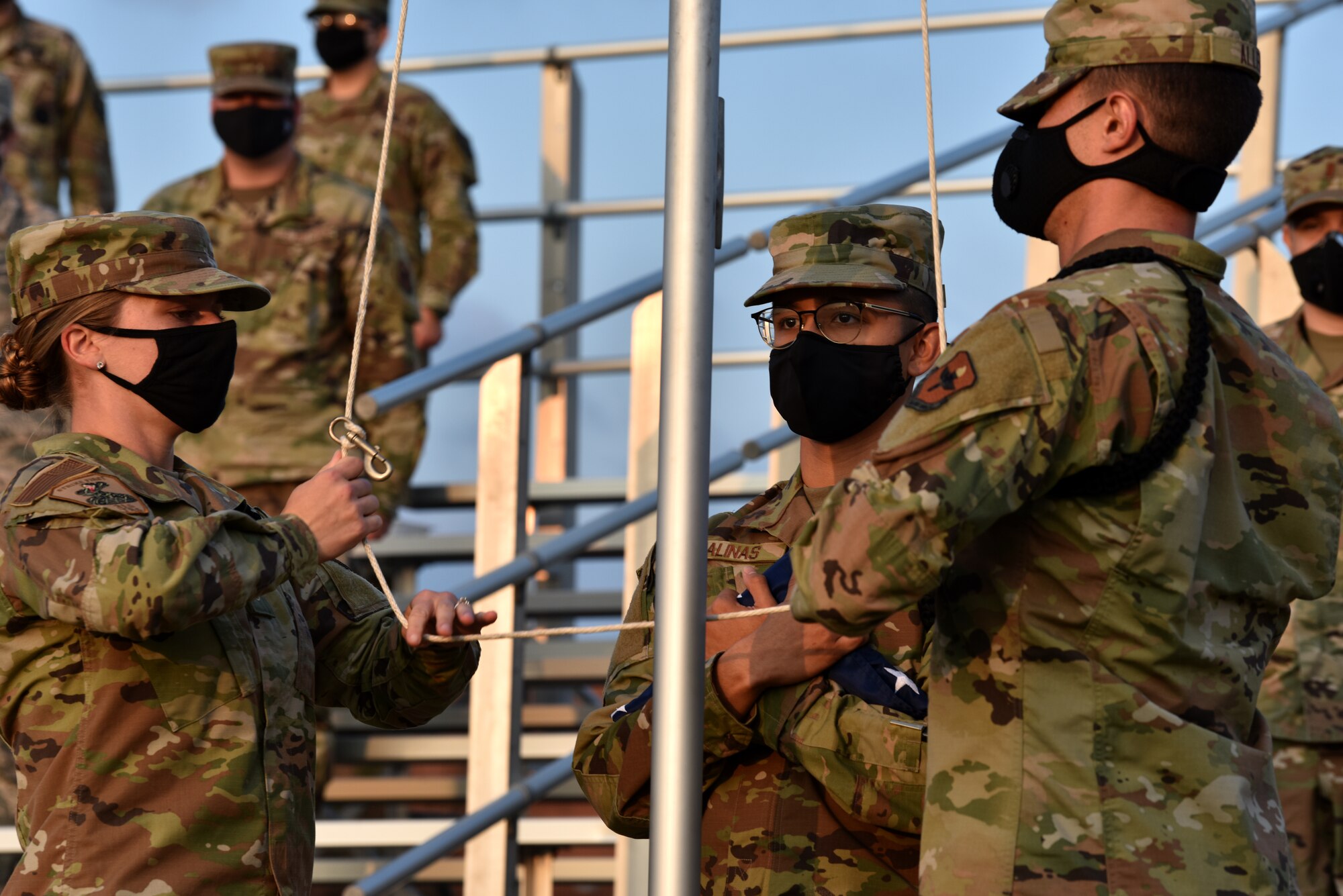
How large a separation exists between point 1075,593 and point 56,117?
18.4 feet

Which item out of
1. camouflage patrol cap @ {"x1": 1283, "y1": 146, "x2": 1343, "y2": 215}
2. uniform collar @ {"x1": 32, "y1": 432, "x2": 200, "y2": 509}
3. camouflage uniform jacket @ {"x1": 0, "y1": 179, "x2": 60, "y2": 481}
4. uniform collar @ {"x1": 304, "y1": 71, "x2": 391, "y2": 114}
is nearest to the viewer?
uniform collar @ {"x1": 32, "y1": 432, "x2": 200, "y2": 509}

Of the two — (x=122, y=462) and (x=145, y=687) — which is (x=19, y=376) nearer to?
(x=122, y=462)

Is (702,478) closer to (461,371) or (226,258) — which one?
(461,371)

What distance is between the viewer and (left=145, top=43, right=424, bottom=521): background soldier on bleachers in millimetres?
5574

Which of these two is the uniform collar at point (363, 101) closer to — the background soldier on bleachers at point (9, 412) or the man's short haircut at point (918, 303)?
the background soldier on bleachers at point (9, 412)

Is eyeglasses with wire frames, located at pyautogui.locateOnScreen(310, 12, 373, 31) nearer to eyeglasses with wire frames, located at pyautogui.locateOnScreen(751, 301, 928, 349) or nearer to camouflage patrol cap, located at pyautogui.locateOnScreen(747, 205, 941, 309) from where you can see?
camouflage patrol cap, located at pyautogui.locateOnScreen(747, 205, 941, 309)

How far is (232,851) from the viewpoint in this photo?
2.64 meters

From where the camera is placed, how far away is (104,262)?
2830mm

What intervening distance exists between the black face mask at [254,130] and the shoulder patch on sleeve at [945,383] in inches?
165

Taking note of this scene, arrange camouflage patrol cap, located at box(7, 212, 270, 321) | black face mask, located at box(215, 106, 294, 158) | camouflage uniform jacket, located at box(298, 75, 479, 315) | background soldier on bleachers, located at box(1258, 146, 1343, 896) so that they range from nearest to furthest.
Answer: camouflage patrol cap, located at box(7, 212, 270, 321) → background soldier on bleachers, located at box(1258, 146, 1343, 896) → black face mask, located at box(215, 106, 294, 158) → camouflage uniform jacket, located at box(298, 75, 479, 315)

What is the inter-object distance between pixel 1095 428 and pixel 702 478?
0.47 meters

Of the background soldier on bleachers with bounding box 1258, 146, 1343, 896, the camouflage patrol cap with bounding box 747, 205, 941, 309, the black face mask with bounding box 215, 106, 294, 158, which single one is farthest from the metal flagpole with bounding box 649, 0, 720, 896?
the black face mask with bounding box 215, 106, 294, 158

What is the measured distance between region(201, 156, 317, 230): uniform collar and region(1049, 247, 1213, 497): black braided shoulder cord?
4.03 metres

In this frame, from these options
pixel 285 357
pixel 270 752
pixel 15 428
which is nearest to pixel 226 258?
pixel 285 357
